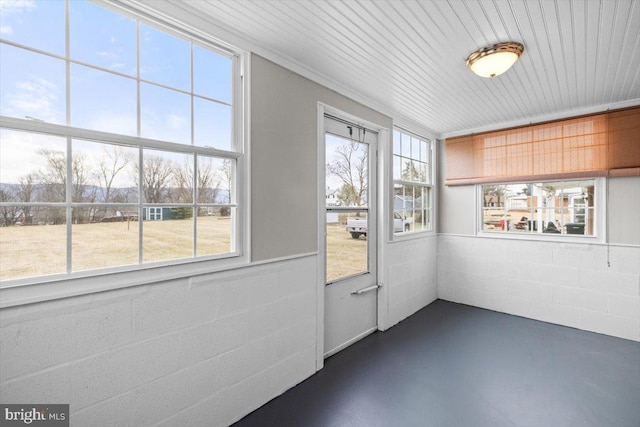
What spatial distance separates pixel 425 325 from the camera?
3389 mm

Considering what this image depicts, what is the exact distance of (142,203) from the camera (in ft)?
4.98

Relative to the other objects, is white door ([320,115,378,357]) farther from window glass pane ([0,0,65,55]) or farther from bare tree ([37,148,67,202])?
window glass pane ([0,0,65,55])

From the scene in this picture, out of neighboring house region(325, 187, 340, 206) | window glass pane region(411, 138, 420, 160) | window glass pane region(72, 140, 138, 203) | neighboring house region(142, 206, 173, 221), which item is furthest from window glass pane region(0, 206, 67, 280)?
window glass pane region(411, 138, 420, 160)

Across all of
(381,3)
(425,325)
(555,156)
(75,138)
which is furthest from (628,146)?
(75,138)

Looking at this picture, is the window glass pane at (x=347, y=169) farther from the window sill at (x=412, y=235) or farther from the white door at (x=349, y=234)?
the window sill at (x=412, y=235)

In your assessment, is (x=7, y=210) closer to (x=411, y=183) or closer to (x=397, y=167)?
(x=397, y=167)

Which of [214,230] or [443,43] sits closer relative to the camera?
[214,230]

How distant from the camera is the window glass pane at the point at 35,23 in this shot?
1173 millimetres

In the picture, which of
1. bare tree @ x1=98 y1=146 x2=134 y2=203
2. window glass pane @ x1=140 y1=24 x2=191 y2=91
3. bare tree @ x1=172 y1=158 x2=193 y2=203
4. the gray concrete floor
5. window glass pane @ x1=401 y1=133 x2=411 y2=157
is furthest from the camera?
window glass pane @ x1=401 y1=133 x2=411 y2=157

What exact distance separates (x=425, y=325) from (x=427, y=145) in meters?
2.53

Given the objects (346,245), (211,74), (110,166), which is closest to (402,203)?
(346,245)

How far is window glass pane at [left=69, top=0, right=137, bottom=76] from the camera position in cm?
133

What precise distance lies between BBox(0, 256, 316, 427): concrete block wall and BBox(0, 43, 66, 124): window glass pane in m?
0.82

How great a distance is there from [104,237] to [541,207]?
4.43 meters
